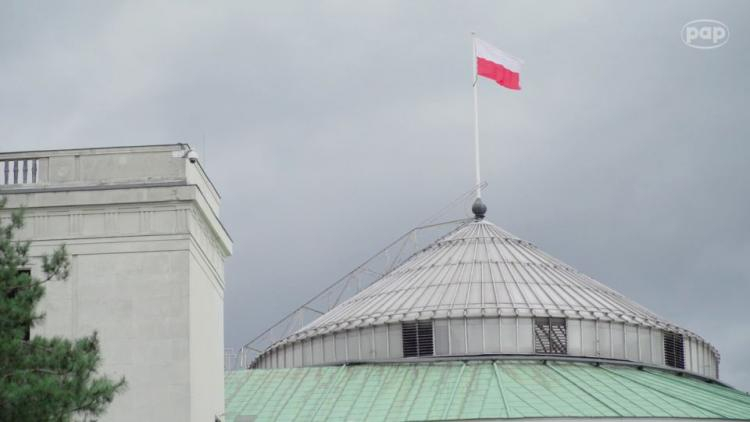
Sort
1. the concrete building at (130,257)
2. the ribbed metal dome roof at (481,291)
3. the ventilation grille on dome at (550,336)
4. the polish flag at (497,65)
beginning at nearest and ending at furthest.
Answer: the concrete building at (130,257)
the ventilation grille on dome at (550,336)
the ribbed metal dome roof at (481,291)
the polish flag at (497,65)

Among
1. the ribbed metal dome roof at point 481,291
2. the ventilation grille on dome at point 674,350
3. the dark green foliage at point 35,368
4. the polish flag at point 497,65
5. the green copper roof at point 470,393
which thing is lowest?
the dark green foliage at point 35,368

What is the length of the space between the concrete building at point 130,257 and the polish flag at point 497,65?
39805mm

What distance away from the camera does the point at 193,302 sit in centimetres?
7275

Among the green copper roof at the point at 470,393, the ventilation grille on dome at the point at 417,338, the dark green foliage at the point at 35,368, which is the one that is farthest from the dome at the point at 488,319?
the dark green foliage at the point at 35,368

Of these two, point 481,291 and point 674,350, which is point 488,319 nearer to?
point 481,291

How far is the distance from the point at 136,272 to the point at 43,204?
11.4ft

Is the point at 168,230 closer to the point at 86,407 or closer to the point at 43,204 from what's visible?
the point at 43,204

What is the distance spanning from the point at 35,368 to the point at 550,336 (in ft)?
145

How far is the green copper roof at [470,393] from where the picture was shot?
9000cm

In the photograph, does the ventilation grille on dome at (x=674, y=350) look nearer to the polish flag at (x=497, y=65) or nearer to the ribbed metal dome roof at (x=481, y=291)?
the ribbed metal dome roof at (x=481, y=291)

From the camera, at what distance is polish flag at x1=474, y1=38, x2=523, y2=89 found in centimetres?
11262

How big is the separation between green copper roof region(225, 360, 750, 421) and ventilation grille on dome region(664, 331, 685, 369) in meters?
2.25

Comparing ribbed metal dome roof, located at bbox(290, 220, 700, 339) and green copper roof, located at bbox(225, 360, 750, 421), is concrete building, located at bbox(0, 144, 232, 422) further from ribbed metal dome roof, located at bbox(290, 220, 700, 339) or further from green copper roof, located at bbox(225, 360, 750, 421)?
ribbed metal dome roof, located at bbox(290, 220, 700, 339)

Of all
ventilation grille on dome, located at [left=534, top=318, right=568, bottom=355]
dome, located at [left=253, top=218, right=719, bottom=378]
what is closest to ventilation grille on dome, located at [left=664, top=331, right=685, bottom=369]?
dome, located at [left=253, top=218, right=719, bottom=378]
